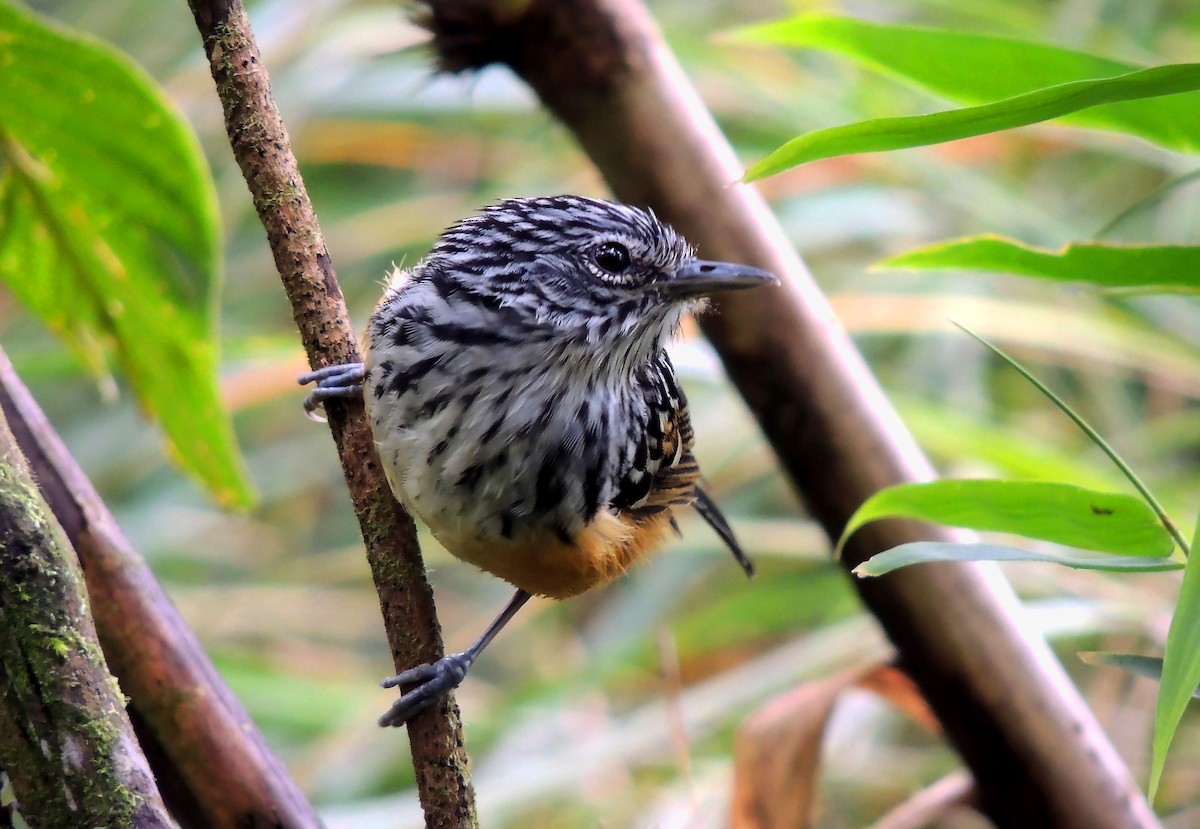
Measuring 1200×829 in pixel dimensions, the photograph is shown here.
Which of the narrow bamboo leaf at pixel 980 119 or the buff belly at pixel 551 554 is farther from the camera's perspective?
the buff belly at pixel 551 554

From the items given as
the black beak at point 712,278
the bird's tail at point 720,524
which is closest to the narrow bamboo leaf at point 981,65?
the black beak at point 712,278

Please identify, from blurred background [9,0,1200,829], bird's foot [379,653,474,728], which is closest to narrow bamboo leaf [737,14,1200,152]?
bird's foot [379,653,474,728]

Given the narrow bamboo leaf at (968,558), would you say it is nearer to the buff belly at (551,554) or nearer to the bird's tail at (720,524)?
the buff belly at (551,554)

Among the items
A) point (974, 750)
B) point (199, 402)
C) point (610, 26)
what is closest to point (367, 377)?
point (199, 402)

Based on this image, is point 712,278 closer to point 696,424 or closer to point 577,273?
point 577,273

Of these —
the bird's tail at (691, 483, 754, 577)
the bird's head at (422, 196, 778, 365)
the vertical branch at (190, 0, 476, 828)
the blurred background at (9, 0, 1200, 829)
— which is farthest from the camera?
the blurred background at (9, 0, 1200, 829)

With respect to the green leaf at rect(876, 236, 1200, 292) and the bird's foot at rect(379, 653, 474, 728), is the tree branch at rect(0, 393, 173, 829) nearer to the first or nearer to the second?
the bird's foot at rect(379, 653, 474, 728)

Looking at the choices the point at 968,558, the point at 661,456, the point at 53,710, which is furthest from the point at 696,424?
the point at 53,710
